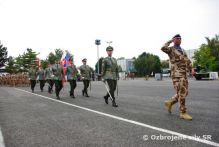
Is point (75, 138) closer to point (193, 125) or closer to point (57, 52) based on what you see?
point (193, 125)

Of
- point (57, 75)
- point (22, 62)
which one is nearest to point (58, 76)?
point (57, 75)

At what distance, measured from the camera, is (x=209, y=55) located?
7950cm

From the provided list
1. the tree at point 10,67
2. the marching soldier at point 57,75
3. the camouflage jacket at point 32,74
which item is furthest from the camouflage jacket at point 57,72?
the tree at point 10,67

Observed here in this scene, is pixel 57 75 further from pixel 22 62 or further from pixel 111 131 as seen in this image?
pixel 22 62

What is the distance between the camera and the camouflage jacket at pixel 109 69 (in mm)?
10086

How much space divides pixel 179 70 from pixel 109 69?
143 inches

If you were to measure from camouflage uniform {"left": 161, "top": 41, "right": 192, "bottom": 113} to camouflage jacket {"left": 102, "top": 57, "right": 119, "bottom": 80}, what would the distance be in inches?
132

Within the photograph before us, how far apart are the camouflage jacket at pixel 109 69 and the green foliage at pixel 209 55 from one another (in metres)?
68.9

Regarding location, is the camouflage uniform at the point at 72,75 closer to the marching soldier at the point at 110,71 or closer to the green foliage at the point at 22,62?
the marching soldier at the point at 110,71

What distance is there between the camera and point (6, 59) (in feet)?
307

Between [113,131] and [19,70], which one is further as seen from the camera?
[19,70]

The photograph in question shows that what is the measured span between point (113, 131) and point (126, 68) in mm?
113211

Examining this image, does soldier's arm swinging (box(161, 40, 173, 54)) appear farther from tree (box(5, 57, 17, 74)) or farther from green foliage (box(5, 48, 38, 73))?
tree (box(5, 57, 17, 74))

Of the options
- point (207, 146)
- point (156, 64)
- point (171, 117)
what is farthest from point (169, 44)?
point (156, 64)
